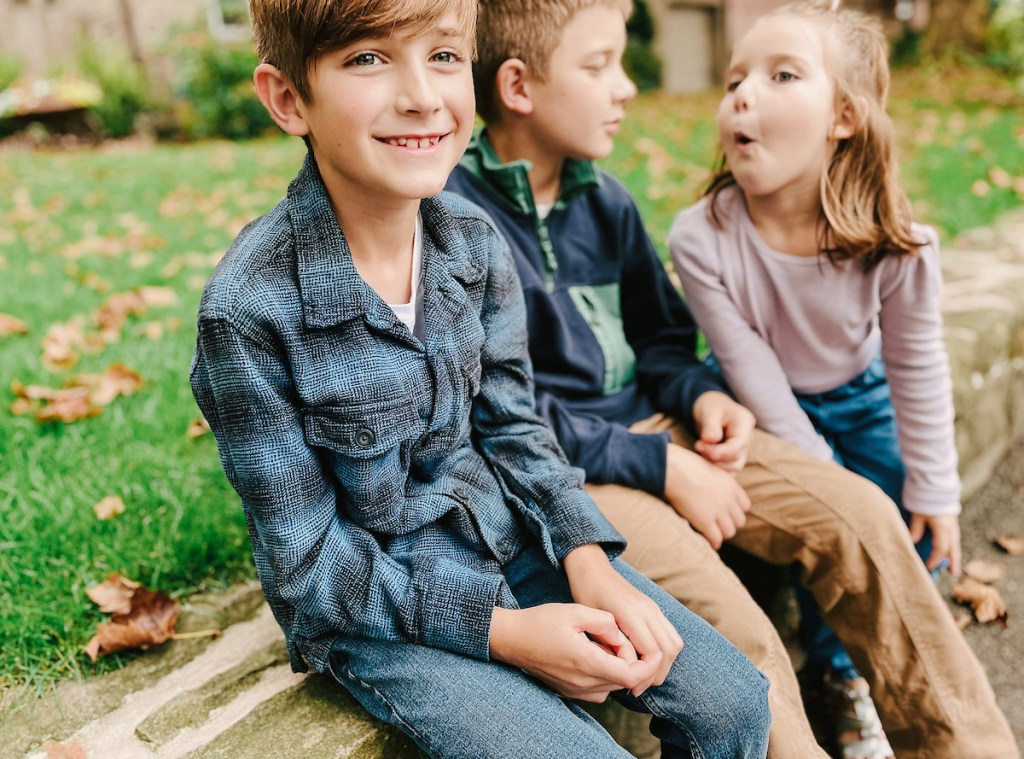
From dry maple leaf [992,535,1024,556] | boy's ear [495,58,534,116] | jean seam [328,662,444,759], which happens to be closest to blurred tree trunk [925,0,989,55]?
dry maple leaf [992,535,1024,556]

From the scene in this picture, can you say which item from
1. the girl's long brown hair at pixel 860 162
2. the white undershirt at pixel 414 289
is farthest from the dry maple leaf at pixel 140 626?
the girl's long brown hair at pixel 860 162

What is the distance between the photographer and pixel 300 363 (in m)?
1.32

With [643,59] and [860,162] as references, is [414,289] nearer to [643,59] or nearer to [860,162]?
[860,162]

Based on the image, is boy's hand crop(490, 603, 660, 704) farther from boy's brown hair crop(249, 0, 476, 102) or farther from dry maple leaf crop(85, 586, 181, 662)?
boy's brown hair crop(249, 0, 476, 102)

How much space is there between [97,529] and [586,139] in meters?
1.37

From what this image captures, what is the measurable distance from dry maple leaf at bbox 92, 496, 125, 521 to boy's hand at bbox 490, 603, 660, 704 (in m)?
1.11

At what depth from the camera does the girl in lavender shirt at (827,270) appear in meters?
1.88

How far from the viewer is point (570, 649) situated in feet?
4.27

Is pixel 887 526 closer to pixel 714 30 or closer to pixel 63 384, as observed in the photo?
pixel 63 384

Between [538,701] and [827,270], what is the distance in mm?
1146

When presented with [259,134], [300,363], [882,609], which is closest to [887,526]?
[882,609]

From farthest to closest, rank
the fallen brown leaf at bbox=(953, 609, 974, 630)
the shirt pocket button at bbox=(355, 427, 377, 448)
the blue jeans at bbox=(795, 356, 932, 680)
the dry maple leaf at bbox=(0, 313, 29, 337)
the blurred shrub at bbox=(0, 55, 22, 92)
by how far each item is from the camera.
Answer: the blurred shrub at bbox=(0, 55, 22, 92)
the dry maple leaf at bbox=(0, 313, 29, 337)
the fallen brown leaf at bbox=(953, 609, 974, 630)
the blue jeans at bbox=(795, 356, 932, 680)
the shirt pocket button at bbox=(355, 427, 377, 448)

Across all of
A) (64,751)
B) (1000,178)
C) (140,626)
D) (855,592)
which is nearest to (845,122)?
(855,592)

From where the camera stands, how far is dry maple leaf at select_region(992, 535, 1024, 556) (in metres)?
2.58
